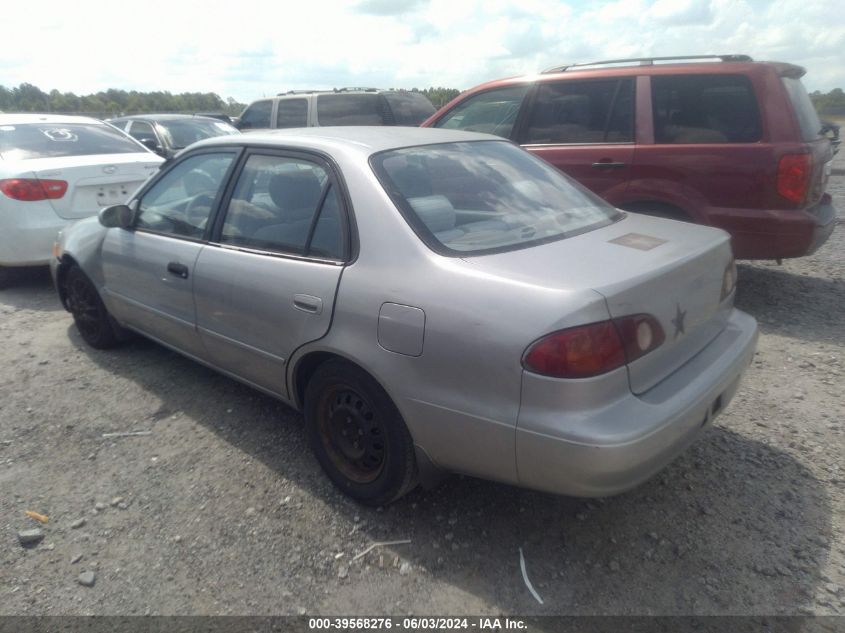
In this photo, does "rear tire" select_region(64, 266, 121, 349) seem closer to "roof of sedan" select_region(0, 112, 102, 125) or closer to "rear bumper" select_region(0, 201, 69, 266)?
"rear bumper" select_region(0, 201, 69, 266)

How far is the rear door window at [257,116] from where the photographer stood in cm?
1118

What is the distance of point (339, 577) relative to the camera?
8.05 feet

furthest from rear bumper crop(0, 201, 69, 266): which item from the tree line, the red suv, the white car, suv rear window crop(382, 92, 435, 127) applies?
the tree line

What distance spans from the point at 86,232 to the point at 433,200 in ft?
9.59

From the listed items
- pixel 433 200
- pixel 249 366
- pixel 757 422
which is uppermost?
pixel 433 200

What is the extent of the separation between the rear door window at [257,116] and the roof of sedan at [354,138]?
808 cm

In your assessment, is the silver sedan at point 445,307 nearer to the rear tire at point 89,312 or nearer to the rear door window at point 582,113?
the rear tire at point 89,312

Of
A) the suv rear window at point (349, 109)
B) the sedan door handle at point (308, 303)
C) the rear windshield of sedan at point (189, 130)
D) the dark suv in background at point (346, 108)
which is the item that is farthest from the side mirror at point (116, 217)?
the rear windshield of sedan at point (189, 130)

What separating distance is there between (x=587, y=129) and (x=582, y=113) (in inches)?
6.0

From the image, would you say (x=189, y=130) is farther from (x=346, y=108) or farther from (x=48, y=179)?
(x=48, y=179)

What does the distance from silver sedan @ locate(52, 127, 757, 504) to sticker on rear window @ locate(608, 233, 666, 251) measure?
0.02m

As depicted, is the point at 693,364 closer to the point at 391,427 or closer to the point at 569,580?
the point at 569,580

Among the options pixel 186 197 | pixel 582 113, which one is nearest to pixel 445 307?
pixel 186 197

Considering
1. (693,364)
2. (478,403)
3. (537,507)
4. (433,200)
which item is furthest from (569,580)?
(433,200)
